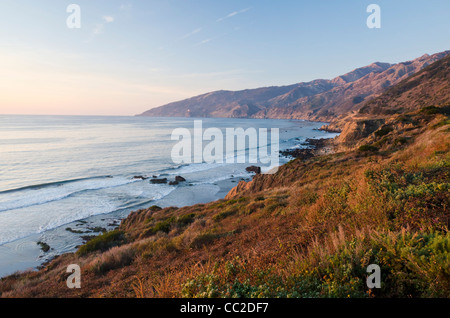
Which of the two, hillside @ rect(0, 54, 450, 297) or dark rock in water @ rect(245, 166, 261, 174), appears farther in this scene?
dark rock in water @ rect(245, 166, 261, 174)

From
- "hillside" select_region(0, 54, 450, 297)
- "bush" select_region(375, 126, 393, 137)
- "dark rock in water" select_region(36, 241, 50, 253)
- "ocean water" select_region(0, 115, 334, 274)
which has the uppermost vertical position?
"bush" select_region(375, 126, 393, 137)

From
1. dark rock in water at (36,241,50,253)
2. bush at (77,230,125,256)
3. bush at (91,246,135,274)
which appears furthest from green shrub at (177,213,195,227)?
dark rock in water at (36,241,50,253)

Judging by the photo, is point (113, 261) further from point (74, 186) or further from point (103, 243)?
point (74, 186)

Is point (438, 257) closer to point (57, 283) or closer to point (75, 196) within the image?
point (57, 283)

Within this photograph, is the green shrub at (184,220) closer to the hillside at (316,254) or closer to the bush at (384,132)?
the hillside at (316,254)

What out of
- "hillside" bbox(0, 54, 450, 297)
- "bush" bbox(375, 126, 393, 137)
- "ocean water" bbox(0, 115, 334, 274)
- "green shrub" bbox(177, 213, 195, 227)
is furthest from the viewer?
"bush" bbox(375, 126, 393, 137)

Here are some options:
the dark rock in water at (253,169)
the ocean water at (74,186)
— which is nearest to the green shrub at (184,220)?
the ocean water at (74,186)

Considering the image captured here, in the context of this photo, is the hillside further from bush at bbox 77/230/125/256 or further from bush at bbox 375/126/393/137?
bush at bbox 375/126/393/137

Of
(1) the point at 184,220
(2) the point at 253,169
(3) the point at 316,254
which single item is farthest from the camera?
(2) the point at 253,169

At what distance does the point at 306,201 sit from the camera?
32.2 feet

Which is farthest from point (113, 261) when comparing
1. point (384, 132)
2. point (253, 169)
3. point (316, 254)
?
point (384, 132)

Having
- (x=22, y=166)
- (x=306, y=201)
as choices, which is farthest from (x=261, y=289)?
(x=22, y=166)

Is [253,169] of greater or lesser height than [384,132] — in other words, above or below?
below

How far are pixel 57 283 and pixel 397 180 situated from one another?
1245cm
